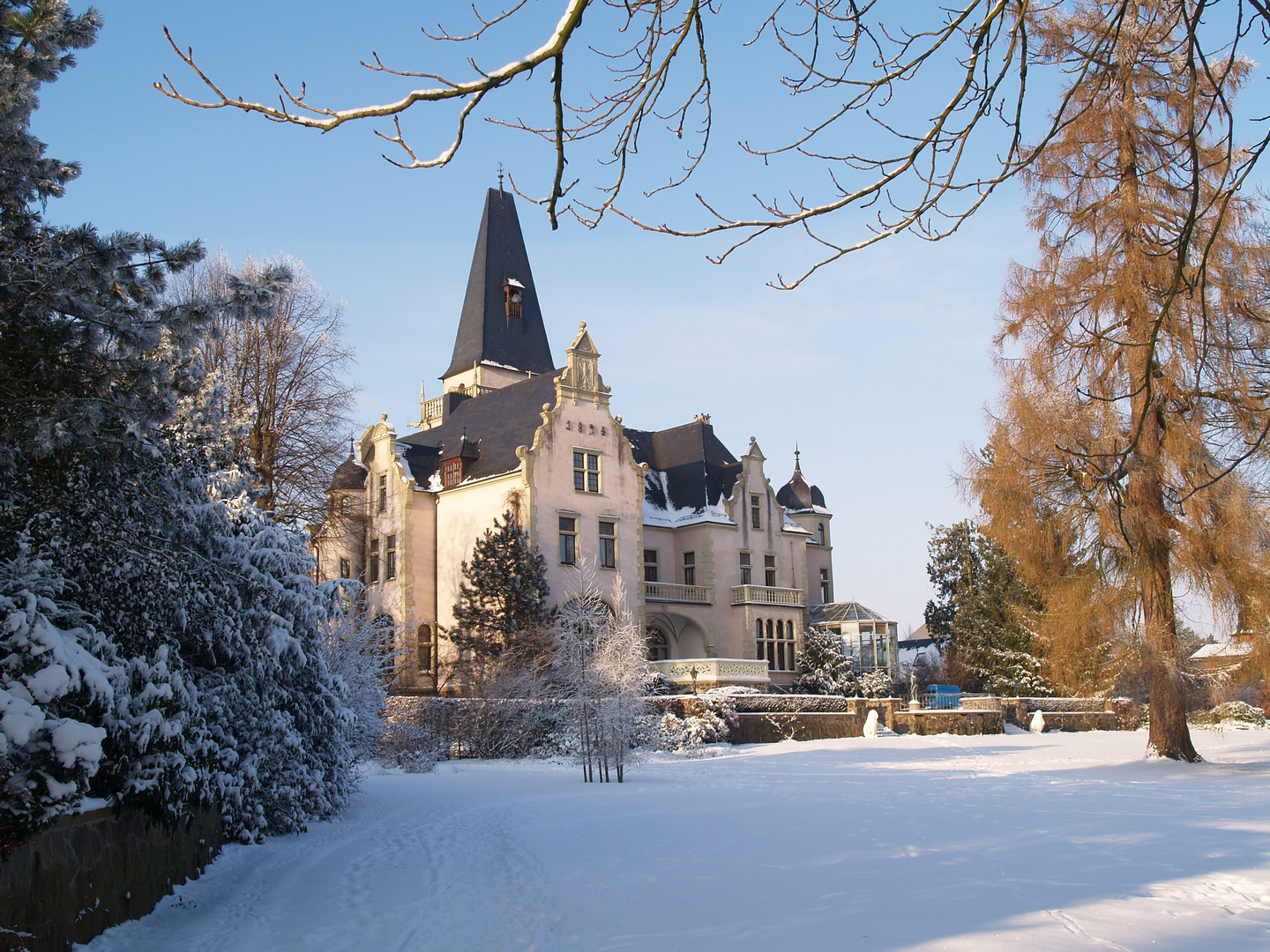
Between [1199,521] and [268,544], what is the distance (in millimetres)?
15625

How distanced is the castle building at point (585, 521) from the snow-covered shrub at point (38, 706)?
22.6m

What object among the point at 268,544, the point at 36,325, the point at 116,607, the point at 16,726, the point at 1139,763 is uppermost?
the point at 36,325

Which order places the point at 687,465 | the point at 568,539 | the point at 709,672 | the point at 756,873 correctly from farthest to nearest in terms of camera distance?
the point at 687,465, the point at 568,539, the point at 709,672, the point at 756,873

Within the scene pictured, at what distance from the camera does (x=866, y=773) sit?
756 inches

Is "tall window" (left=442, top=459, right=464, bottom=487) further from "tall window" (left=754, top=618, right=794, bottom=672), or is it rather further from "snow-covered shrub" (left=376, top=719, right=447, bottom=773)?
"snow-covered shrub" (left=376, top=719, right=447, bottom=773)

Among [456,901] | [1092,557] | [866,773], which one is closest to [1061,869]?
[456,901]

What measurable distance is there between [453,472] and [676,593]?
30.5 feet

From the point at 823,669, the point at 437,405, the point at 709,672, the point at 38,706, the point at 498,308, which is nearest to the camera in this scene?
the point at 38,706

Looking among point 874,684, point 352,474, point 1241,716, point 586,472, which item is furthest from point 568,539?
point 1241,716

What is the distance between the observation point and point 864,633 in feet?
146

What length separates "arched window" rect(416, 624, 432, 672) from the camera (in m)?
35.3

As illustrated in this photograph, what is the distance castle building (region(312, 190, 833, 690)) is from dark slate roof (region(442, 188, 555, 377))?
5872 mm

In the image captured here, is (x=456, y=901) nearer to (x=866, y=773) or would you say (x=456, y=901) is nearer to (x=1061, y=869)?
(x=1061, y=869)

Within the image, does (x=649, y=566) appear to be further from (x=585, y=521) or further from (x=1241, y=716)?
(x=1241, y=716)
